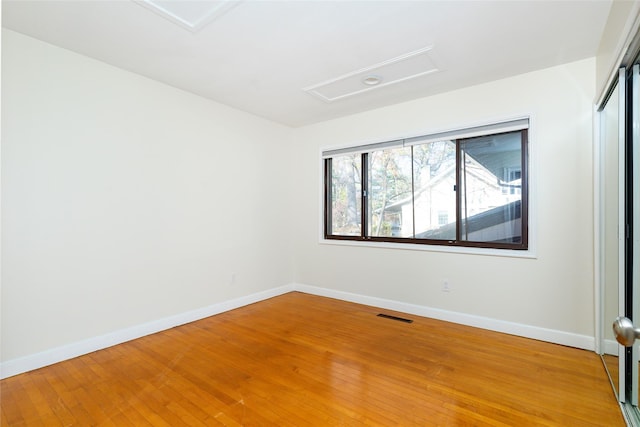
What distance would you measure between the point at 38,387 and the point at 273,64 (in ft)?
10.1

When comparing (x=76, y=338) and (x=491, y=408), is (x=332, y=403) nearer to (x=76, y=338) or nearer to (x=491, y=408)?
(x=491, y=408)

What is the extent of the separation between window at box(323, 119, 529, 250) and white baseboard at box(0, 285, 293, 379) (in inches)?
73.3

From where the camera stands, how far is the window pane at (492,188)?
3.24 metres

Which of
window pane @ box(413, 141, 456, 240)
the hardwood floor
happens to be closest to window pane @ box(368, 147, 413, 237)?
window pane @ box(413, 141, 456, 240)

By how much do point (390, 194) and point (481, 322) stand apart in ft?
5.83

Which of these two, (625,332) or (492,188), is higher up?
(492,188)

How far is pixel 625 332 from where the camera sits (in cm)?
95

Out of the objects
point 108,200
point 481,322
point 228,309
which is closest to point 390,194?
point 481,322

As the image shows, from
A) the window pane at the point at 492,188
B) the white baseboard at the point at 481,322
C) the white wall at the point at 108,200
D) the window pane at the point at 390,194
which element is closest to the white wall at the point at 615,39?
the window pane at the point at 492,188

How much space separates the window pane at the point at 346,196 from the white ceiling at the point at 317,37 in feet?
4.39

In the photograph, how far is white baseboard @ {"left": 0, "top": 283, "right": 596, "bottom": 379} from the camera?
2524 millimetres

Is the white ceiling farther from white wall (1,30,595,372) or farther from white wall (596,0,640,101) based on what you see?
white wall (1,30,595,372)

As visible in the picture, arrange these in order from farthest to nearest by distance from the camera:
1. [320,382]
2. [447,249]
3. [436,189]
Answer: [436,189] → [447,249] → [320,382]

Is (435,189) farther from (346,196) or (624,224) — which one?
(624,224)
